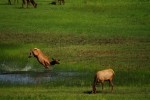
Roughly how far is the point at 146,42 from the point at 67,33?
5.87 metres

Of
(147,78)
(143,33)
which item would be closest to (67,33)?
(143,33)

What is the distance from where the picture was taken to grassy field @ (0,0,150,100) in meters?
21.9

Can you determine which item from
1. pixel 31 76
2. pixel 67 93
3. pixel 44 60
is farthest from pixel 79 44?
pixel 67 93

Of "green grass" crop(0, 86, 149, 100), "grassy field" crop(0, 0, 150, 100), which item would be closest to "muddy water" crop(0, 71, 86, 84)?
"grassy field" crop(0, 0, 150, 100)

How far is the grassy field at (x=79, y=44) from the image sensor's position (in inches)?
861

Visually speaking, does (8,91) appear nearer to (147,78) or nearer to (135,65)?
(147,78)

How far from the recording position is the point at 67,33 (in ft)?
131

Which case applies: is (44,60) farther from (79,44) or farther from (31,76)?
(79,44)

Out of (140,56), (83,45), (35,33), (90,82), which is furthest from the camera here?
(35,33)

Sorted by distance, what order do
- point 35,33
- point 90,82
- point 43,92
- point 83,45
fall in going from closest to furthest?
point 43,92 → point 90,82 → point 83,45 → point 35,33

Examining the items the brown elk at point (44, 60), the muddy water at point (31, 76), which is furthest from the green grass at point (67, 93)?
the brown elk at point (44, 60)

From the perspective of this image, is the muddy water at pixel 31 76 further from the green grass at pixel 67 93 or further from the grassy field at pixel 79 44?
the green grass at pixel 67 93

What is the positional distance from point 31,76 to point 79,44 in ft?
Answer: 32.0

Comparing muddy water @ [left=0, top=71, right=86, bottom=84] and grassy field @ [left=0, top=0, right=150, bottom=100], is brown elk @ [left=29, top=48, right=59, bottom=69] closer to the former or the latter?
grassy field @ [left=0, top=0, right=150, bottom=100]
